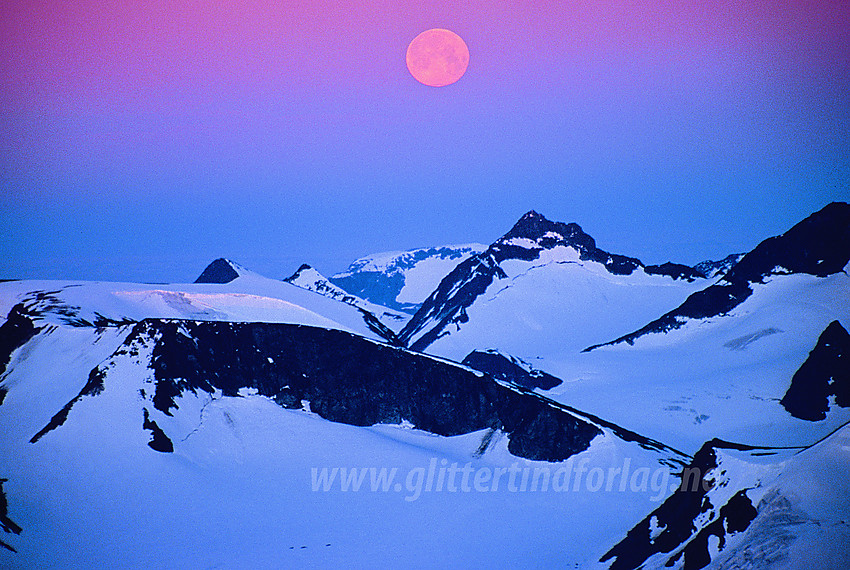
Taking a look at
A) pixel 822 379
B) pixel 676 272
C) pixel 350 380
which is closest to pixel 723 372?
pixel 822 379

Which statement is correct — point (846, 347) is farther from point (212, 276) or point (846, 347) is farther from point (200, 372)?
point (212, 276)

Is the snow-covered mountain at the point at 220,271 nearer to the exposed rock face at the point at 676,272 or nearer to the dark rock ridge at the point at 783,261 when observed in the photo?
the dark rock ridge at the point at 783,261

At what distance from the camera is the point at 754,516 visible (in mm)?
30453

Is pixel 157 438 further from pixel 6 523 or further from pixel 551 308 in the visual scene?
pixel 551 308

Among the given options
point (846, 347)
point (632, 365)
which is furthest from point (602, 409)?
point (846, 347)

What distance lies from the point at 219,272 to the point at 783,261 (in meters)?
149

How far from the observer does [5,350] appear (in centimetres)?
6228

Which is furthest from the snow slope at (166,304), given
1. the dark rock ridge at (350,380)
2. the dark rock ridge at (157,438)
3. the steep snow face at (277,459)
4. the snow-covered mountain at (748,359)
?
the snow-covered mountain at (748,359)

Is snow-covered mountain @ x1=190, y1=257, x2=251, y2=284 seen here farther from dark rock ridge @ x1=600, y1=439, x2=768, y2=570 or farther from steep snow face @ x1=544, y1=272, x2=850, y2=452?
dark rock ridge @ x1=600, y1=439, x2=768, y2=570

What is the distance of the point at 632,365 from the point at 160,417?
96410 mm

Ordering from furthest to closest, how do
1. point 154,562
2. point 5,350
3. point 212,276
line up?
point 212,276 < point 5,350 < point 154,562

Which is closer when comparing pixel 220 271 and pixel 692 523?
pixel 692 523

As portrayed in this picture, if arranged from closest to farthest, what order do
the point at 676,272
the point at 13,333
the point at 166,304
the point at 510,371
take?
1. the point at 13,333
2. the point at 166,304
3. the point at 510,371
4. the point at 676,272

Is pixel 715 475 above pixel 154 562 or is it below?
above
